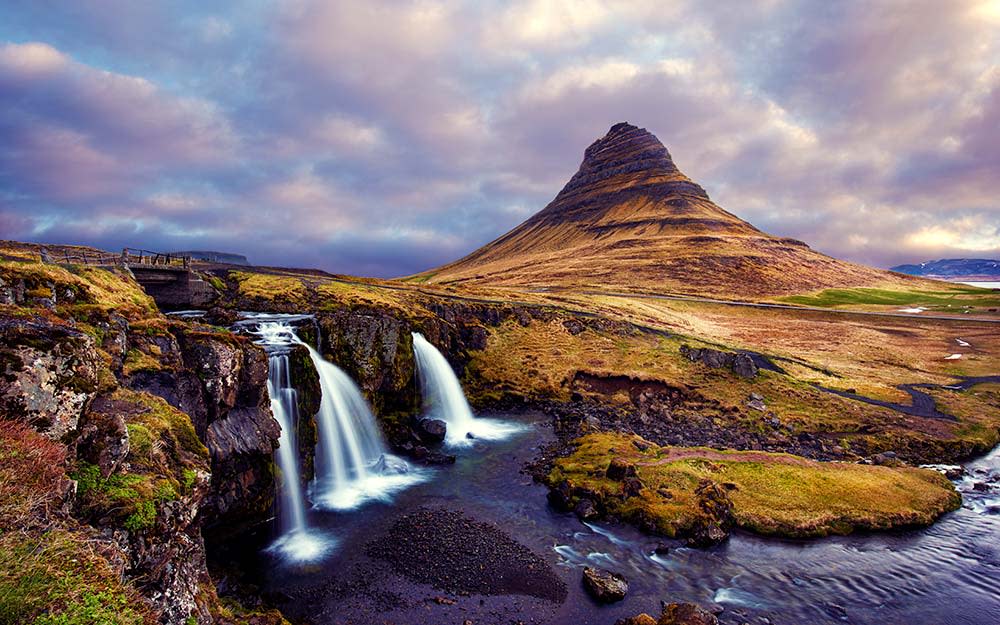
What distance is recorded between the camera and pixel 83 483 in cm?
1109

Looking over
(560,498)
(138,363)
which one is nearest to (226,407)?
(138,363)

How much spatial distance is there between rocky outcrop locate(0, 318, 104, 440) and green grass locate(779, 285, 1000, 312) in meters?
167

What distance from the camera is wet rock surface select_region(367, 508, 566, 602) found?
21641 mm

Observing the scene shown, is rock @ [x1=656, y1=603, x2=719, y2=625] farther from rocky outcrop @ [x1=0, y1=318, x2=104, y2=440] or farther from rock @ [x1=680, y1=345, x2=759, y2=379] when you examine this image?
rock @ [x1=680, y1=345, x2=759, y2=379]

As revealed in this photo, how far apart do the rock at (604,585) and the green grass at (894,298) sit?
14901 cm

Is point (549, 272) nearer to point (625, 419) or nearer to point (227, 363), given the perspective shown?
point (625, 419)

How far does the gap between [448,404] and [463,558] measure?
82.7ft

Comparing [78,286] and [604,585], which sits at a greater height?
[78,286]

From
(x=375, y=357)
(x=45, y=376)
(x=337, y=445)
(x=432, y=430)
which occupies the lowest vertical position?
(x=432, y=430)

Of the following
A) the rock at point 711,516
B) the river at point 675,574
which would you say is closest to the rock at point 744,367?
the river at point 675,574

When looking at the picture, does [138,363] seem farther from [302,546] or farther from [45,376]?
[302,546]

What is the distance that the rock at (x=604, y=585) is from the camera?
2092 cm

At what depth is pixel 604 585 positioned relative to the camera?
69.7ft

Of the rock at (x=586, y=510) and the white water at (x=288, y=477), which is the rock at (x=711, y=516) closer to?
the rock at (x=586, y=510)
